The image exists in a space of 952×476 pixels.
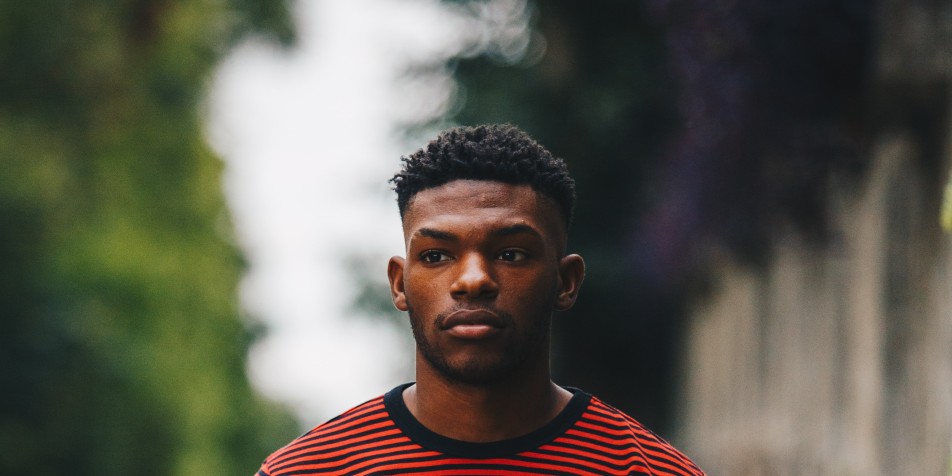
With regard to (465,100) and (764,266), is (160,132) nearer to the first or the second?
(465,100)

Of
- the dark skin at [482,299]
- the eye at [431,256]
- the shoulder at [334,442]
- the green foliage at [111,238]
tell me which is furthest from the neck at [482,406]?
the green foliage at [111,238]

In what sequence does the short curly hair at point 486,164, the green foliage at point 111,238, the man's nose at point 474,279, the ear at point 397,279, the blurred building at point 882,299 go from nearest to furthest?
the man's nose at point 474,279
the short curly hair at point 486,164
the ear at point 397,279
the blurred building at point 882,299
the green foliage at point 111,238

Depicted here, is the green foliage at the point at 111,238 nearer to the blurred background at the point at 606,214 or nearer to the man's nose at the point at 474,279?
the blurred background at the point at 606,214

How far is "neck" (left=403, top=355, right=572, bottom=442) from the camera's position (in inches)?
116

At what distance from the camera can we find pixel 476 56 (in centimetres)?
1394

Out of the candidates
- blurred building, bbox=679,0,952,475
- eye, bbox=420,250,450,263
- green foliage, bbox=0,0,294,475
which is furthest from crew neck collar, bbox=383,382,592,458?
green foliage, bbox=0,0,294,475

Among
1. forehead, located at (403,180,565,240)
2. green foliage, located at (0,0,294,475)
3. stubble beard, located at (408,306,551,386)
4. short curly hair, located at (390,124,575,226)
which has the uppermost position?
green foliage, located at (0,0,294,475)

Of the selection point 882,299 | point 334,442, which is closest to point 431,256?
point 334,442

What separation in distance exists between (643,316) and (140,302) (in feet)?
20.9

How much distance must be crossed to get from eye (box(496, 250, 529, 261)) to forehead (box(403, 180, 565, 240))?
0.21 feet

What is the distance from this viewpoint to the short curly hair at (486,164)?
293 cm

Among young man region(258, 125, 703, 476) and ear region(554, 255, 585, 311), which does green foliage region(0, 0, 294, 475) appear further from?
ear region(554, 255, 585, 311)

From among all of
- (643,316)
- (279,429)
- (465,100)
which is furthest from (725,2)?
(279,429)

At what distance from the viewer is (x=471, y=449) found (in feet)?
9.53
